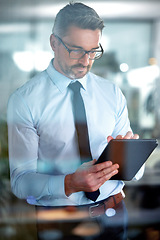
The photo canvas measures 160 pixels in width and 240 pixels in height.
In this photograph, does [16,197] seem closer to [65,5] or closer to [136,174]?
[136,174]

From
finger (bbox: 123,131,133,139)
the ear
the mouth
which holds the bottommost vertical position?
finger (bbox: 123,131,133,139)

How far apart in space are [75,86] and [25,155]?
24cm

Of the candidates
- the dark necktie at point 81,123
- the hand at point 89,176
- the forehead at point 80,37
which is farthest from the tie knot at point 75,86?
the hand at point 89,176

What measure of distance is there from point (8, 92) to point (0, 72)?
0.07 m

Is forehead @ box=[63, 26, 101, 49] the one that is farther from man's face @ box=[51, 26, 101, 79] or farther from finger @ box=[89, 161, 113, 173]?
finger @ box=[89, 161, 113, 173]

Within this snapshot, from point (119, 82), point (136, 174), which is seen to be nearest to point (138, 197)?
point (136, 174)

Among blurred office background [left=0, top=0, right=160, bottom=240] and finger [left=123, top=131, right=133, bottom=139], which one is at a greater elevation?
blurred office background [left=0, top=0, right=160, bottom=240]

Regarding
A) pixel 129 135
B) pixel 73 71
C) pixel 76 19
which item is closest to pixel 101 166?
pixel 129 135

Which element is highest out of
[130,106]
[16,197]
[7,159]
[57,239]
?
[130,106]

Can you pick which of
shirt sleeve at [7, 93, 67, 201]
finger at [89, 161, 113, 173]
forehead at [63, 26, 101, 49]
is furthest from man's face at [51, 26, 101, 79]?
finger at [89, 161, 113, 173]

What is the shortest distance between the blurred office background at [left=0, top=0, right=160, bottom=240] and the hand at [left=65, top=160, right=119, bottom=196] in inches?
6.6

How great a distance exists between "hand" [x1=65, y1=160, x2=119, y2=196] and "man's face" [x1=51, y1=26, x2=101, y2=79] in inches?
9.9

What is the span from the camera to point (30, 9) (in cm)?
75

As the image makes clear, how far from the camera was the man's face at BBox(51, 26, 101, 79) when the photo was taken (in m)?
0.67
